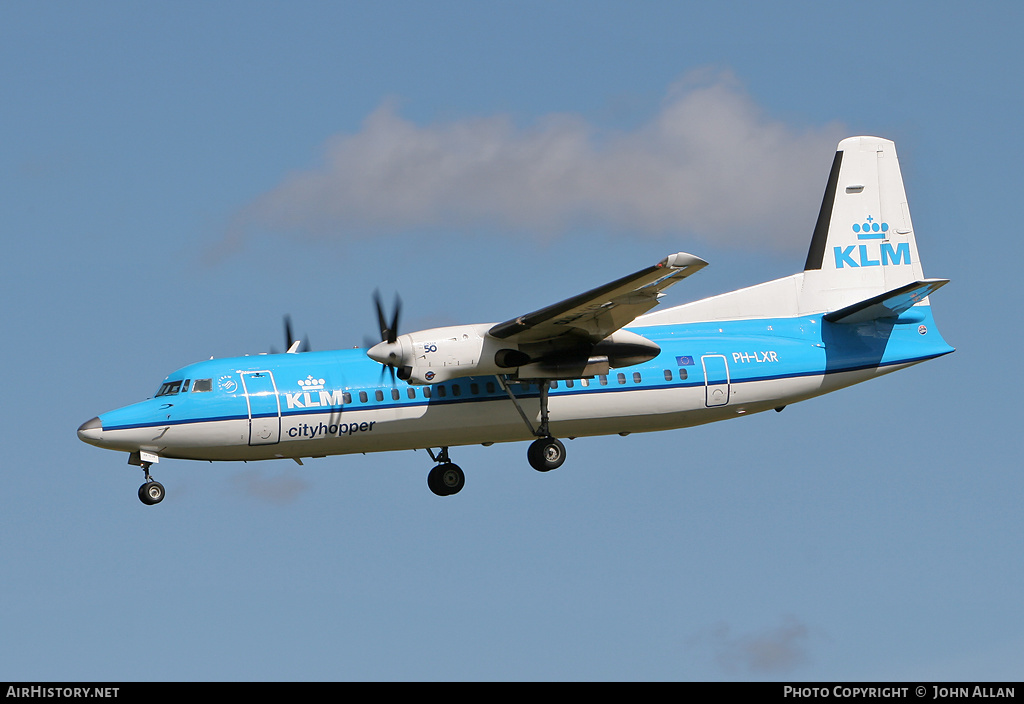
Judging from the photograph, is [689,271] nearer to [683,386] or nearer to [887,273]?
[683,386]

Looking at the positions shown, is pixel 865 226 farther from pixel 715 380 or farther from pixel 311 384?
pixel 311 384

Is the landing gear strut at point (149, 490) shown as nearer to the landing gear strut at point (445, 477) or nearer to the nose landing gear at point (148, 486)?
the nose landing gear at point (148, 486)

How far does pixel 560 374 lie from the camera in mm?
25000

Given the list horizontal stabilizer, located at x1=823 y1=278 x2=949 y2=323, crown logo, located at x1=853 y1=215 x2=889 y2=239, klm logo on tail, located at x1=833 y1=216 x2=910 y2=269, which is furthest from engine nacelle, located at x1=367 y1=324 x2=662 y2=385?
crown logo, located at x1=853 y1=215 x2=889 y2=239

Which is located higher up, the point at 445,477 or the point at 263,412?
the point at 263,412

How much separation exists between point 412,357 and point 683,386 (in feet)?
18.8

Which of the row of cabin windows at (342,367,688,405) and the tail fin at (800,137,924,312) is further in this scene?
the tail fin at (800,137,924,312)

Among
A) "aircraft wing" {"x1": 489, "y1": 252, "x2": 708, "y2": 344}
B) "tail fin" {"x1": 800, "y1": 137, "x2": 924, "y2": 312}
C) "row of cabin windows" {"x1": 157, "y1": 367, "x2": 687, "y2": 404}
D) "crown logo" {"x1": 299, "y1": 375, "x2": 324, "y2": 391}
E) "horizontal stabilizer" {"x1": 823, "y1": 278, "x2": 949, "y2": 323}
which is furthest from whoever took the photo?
"tail fin" {"x1": 800, "y1": 137, "x2": 924, "y2": 312}

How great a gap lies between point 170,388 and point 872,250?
1502 cm

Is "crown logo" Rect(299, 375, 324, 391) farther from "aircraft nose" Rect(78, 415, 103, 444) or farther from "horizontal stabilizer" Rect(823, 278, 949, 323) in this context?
"horizontal stabilizer" Rect(823, 278, 949, 323)

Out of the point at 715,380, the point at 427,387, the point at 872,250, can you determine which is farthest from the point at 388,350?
the point at 872,250

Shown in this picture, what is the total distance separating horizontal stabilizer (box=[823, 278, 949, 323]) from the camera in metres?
26.5

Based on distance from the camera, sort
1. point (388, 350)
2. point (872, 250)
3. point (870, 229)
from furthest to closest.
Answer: point (870, 229), point (872, 250), point (388, 350)

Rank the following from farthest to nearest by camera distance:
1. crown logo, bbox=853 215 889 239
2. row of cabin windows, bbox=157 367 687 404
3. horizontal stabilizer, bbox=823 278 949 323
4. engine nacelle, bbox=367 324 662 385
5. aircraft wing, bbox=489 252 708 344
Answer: crown logo, bbox=853 215 889 239 → horizontal stabilizer, bbox=823 278 949 323 → row of cabin windows, bbox=157 367 687 404 → engine nacelle, bbox=367 324 662 385 → aircraft wing, bbox=489 252 708 344
